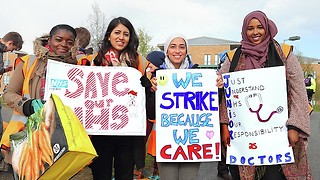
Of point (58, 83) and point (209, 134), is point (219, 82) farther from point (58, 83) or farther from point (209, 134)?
point (58, 83)

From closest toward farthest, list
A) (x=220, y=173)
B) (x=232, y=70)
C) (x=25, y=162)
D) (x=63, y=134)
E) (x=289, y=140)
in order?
(x=63, y=134), (x=25, y=162), (x=289, y=140), (x=232, y=70), (x=220, y=173)

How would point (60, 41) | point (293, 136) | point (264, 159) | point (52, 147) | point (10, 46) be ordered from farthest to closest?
point (10, 46), point (60, 41), point (264, 159), point (293, 136), point (52, 147)

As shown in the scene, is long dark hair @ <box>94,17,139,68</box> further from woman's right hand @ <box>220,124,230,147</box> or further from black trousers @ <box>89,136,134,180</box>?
woman's right hand @ <box>220,124,230,147</box>

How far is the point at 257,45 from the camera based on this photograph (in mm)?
3127

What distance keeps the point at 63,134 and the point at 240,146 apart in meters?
1.54

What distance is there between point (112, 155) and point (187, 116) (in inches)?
31.7

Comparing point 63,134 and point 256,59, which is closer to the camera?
point 63,134

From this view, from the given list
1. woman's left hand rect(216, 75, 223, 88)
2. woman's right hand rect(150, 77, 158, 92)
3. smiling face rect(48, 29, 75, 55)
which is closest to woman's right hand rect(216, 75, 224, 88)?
woman's left hand rect(216, 75, 223, 88)

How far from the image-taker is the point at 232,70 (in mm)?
3246

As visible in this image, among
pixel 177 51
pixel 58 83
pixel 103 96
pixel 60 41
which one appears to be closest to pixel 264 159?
pixel 177 51

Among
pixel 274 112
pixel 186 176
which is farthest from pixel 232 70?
pixel 186 176

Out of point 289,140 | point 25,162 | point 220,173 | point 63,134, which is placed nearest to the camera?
point 63,134

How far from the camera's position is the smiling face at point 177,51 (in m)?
3.41

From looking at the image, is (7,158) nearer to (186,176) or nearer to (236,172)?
(186,176)
